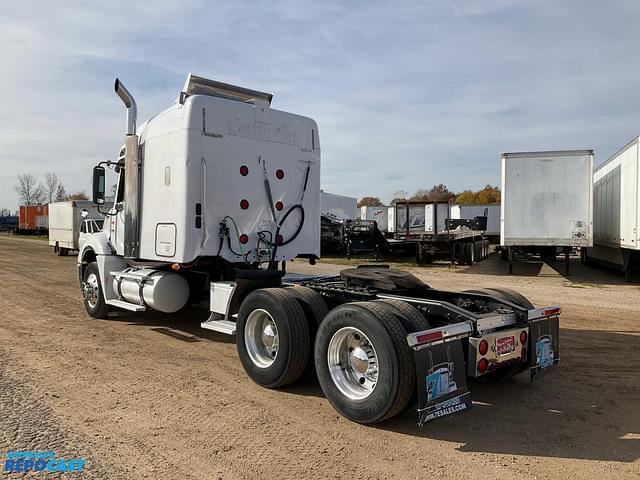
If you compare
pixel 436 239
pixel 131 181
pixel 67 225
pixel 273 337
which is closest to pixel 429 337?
pixel 273 337

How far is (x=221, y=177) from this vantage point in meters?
6.83

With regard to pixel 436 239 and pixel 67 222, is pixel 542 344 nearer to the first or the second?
pixel 436 239

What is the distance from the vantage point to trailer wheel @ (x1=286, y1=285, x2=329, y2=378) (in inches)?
201

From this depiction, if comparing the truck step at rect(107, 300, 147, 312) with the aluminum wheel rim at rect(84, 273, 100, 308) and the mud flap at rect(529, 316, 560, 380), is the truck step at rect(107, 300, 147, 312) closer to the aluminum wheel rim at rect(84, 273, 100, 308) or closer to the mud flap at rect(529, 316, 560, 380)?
the aluminum wheel rim at rect(84, 273, 100, 308)

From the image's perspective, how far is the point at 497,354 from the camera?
4.51 meters

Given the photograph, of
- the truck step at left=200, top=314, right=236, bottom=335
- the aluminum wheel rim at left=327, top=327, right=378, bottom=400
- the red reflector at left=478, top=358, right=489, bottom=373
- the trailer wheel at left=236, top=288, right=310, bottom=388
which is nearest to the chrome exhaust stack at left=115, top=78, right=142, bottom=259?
the truck step at left=200, top=314, right=236, bottom=335

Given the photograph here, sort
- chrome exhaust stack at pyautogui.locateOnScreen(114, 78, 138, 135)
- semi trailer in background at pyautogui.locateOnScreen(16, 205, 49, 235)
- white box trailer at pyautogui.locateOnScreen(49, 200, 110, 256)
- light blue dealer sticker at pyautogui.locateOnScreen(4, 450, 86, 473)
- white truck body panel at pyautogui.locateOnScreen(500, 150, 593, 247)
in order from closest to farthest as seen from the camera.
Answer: light blue dealer sticker at pyautogui.locateOnScreen(4, 450, 86, 473), chrome exhaust stack at pyautogui.locateOnScreen(114, 78, 138, 135), white truck body panel at pyautogui.locateOnScreen(500, 150, 593, 247), white box trailer at pyautogui.locateOnScreen(49, 200, 110, 256), semi trailer in background at pyautogui.locateOnScreen(16, 205, 49, 235)

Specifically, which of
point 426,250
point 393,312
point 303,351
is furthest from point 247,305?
point 426,250

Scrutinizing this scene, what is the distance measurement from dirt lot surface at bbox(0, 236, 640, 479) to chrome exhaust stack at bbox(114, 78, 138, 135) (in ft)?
10.2

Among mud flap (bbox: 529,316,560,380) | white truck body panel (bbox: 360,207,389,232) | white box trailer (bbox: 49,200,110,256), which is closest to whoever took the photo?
mud flap (bbox: 529,316,560,380)

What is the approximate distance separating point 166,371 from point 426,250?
16.9m

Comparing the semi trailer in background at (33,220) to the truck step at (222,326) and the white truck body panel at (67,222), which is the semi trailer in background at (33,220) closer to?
the white truck body panel at (67,222)

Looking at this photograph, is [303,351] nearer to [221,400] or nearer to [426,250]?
[221,400]

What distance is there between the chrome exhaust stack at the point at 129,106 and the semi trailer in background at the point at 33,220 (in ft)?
157
